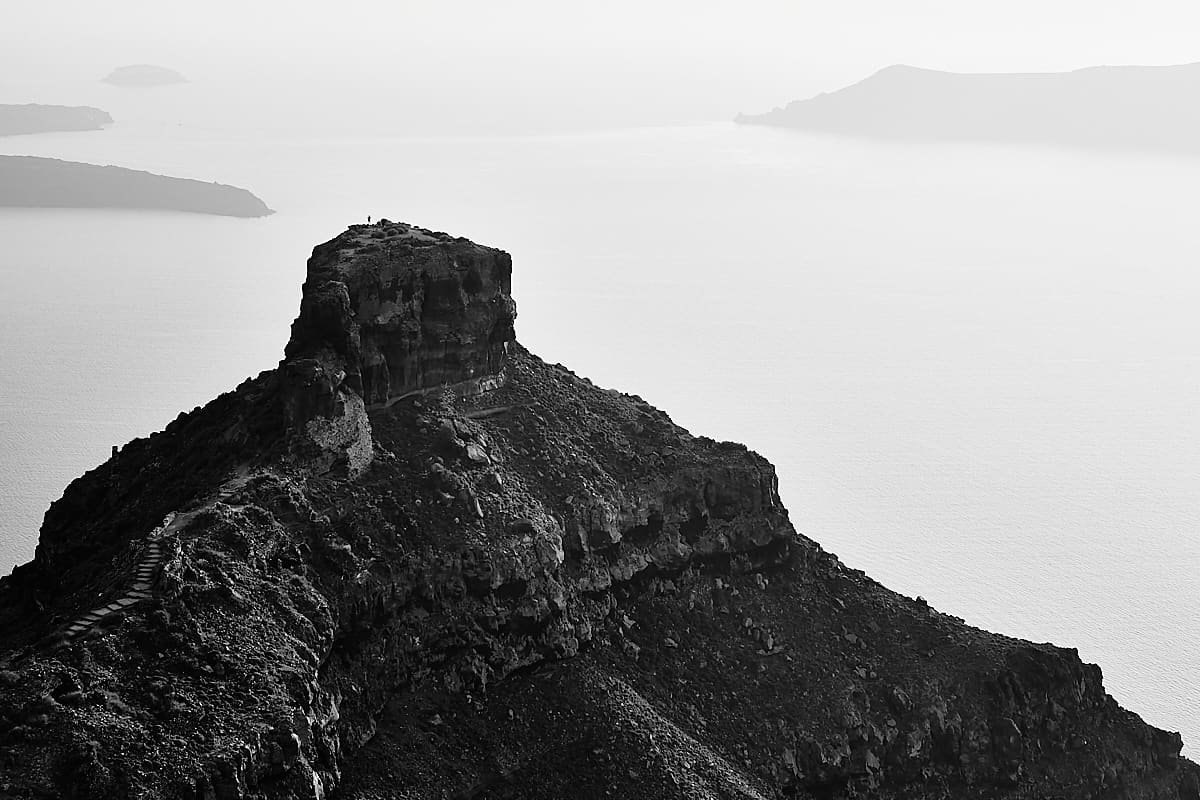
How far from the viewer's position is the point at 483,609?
37719 mm

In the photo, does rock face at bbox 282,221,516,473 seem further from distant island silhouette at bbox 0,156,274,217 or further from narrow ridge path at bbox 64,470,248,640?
distant island silhouette at bbox 0,156,274,217

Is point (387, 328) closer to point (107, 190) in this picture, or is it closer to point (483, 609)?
point (483, 609)

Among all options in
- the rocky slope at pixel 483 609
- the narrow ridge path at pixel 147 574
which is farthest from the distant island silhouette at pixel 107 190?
the narrow ridge path at pixel 147 574

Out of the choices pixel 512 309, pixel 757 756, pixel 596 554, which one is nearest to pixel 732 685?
pixel 757 756

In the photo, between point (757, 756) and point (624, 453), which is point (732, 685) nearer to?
point (757, 756)

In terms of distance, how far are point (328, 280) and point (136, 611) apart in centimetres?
1278

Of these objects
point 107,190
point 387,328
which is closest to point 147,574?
point 387,328

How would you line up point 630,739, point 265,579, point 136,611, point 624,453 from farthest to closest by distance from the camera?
point 624,453 < point 630,739 < point 265,579 < point 136,611

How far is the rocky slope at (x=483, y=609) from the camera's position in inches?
1252

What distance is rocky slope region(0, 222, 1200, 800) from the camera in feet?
104

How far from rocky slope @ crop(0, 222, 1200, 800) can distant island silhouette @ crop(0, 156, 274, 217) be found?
341ft

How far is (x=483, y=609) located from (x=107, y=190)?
382 ft

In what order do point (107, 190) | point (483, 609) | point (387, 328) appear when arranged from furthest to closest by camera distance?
1. point (107, 190)
2. point (387, 328)
3. point (483, 609)

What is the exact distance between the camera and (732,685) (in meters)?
40.3
